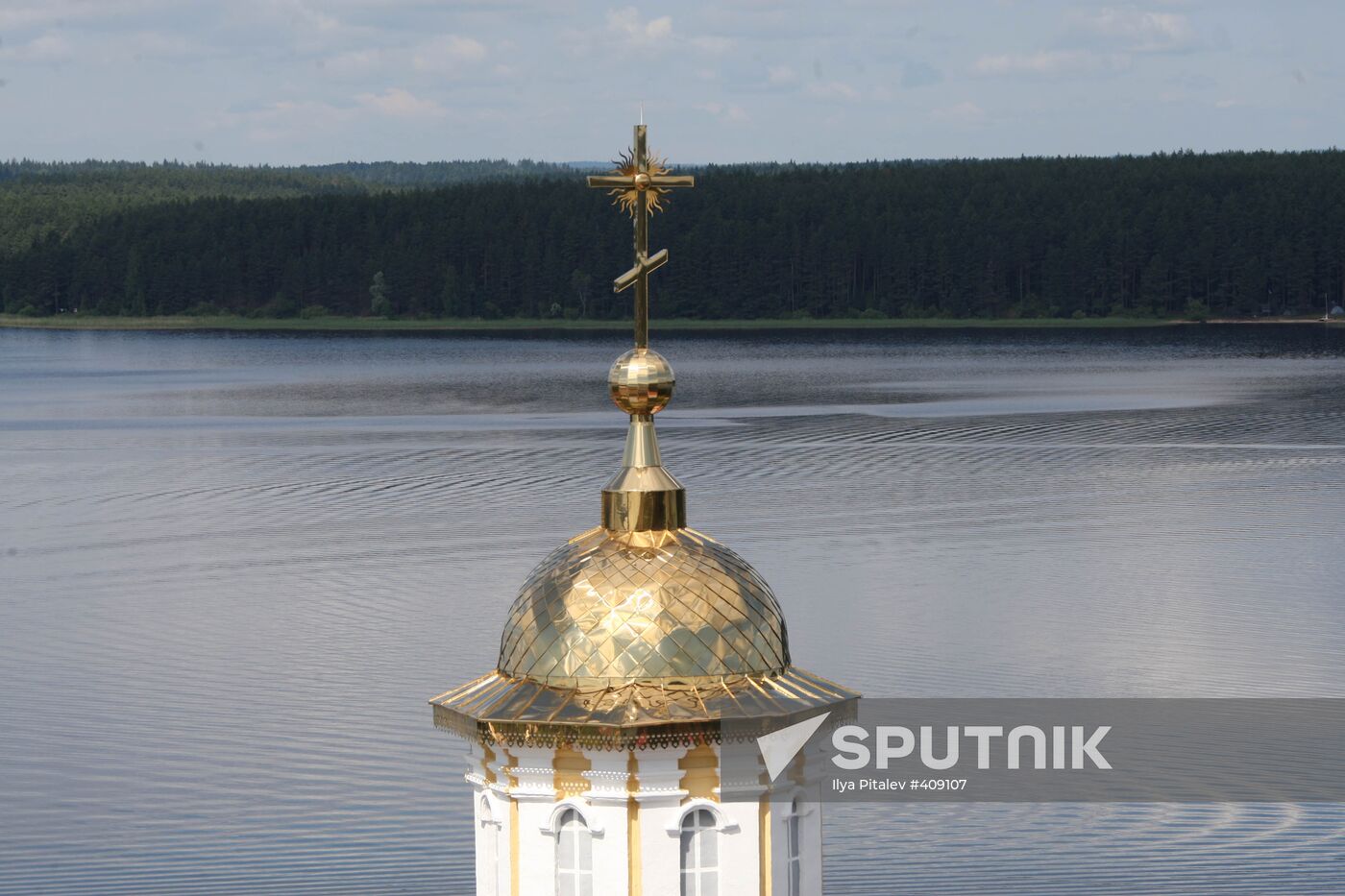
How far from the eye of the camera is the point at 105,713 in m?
26.8

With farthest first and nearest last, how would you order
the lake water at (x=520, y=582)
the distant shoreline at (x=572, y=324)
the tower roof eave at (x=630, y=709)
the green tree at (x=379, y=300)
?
the green tree at (x=379, y=300) → the distant shoreline at (x=572, y=324) → the lake water at (x=520, y=582) → the tower roof eave at (x=630, y=709)

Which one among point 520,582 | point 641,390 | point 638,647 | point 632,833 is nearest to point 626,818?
point 632,833

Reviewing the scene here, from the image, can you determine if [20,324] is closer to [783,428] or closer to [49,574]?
[783,428]

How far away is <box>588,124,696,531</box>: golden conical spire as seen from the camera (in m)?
6.19

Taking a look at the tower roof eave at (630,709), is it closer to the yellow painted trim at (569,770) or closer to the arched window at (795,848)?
the yellow painted trim at (569,770)

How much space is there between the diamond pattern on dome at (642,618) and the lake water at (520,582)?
14.3 metres

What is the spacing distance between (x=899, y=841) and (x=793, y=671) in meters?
15.7

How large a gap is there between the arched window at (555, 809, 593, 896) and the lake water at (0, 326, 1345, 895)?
14398 mm

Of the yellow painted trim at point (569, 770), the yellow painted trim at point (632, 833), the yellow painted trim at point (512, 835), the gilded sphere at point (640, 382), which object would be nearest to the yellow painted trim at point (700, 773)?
the yellow painted trim at point (632, 833)

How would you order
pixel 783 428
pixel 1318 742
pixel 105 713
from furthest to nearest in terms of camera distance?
pixel 783 428, pixel 105 713, pixel 1318 742

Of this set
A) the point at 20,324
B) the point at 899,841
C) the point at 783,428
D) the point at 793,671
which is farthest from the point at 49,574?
the point at 20,324

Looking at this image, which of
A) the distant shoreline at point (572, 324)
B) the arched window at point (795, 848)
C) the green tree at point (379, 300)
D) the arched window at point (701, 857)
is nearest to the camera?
the arched window at point (701, 857)

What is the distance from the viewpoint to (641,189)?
6582 mm

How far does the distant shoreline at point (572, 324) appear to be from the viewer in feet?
490
